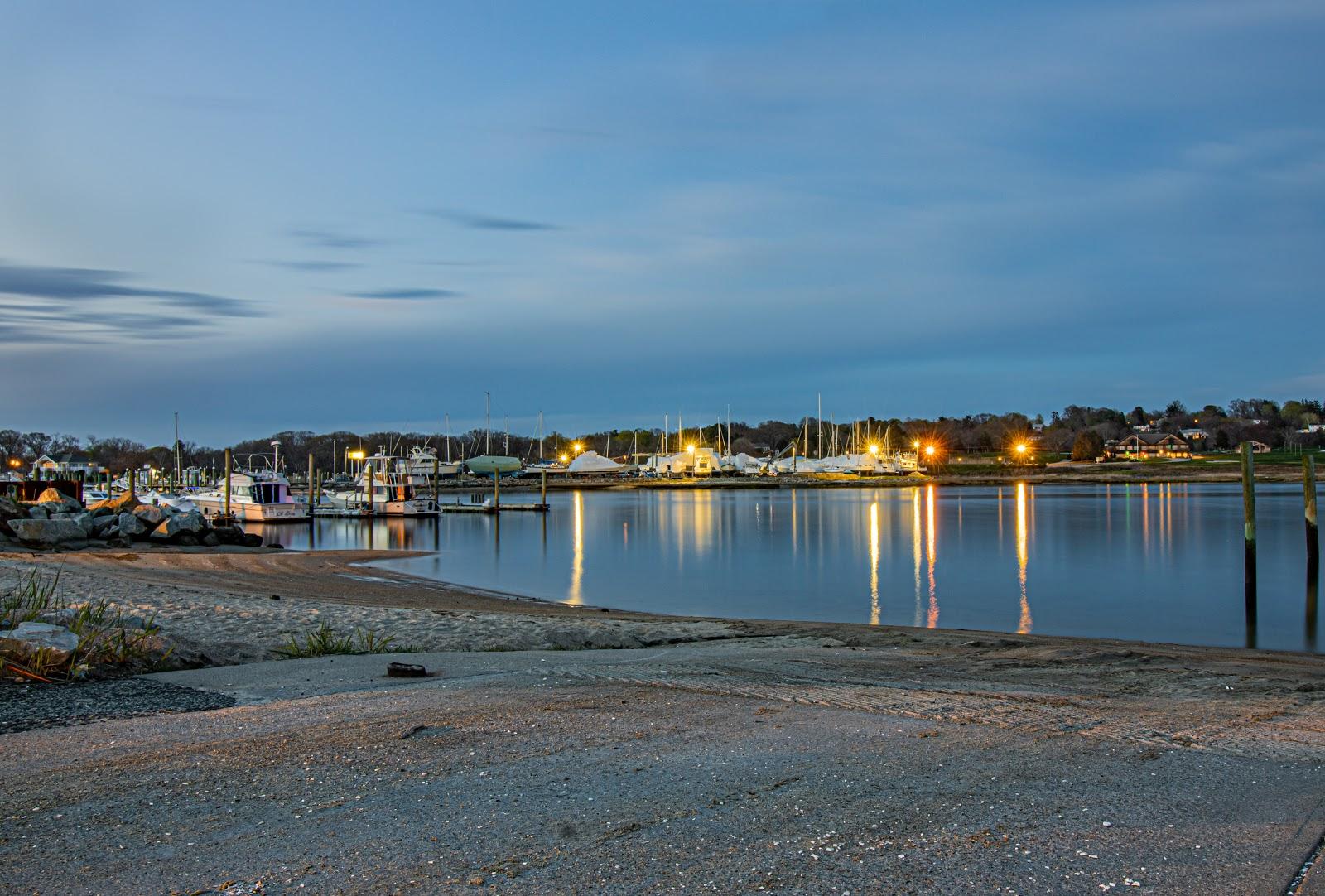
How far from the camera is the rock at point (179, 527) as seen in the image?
41.2 meters

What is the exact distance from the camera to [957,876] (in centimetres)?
456

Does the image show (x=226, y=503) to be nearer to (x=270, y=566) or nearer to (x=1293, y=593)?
(x=270, y=566)

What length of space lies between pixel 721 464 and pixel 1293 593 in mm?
151672

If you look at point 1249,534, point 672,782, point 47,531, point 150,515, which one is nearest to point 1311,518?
point 1249,534

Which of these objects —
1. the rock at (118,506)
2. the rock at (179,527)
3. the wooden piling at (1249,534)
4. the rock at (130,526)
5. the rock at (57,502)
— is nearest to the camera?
the wooden piling at (1249,534)

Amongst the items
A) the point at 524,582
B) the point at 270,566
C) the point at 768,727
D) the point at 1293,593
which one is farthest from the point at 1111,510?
the point at 768,727

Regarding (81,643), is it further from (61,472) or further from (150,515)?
(61,472)

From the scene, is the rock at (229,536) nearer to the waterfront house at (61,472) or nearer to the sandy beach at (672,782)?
the sandy beach at (672,782)

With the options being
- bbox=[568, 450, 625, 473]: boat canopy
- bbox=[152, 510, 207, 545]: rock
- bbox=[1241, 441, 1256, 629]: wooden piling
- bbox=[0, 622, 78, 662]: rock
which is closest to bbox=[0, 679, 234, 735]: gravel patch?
bbox=[0, 622, 78, 662]: rock

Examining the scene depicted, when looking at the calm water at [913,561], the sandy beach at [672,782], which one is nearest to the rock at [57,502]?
the calm water at [913,561]

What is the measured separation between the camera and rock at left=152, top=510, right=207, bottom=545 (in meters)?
41.2

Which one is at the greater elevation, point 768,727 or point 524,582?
point 768,727

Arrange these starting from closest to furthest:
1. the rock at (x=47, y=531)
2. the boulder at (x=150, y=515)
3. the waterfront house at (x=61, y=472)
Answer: the rock at (x=47, y=531), the boulder at (x=150, y=515), the waterfront house at (x=61, y=472)

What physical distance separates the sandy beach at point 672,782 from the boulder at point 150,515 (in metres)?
35.0
